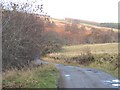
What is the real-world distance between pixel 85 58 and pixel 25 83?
96.6ft

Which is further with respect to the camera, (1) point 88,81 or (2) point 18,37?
(2) point 18,37

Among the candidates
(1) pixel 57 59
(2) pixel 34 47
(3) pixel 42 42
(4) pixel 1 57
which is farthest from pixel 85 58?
(4) pixel 1 57

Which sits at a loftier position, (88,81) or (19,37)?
(19,37)

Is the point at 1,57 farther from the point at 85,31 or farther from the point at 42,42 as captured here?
the point at 85,31

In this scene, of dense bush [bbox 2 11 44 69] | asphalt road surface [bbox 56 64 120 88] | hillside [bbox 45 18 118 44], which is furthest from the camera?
hillside [bbox 45 18 118 44]

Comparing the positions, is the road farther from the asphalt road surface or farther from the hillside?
the hillside

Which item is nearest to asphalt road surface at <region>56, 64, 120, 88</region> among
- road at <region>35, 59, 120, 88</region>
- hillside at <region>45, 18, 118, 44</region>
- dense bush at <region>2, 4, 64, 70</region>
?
road at <region>35, 59, 120, 88</region>

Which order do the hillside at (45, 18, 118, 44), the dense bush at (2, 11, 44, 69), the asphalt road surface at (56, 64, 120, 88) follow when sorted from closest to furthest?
the asphalt road surface at (56, 64, 120, 88)
the dense bush at (2, 11, 44, 69)
the hillside at (45, 18, 118, 44)

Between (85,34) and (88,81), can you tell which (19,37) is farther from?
(85,34)

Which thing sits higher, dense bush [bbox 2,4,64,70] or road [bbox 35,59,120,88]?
dense bush [bbox 2,4,64,70]

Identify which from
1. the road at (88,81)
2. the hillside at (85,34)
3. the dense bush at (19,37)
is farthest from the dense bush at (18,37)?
the hillside at (85,34)

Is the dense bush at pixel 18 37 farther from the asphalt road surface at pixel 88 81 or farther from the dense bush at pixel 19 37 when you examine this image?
the asphalt road surface at pixel 88 81

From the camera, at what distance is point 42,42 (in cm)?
3030

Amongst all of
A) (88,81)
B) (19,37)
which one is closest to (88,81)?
(88,81)
